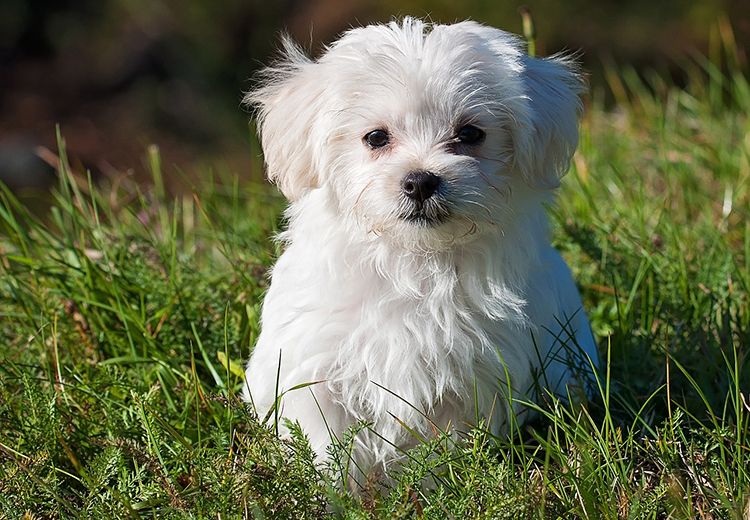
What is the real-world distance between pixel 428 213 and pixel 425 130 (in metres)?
0.30

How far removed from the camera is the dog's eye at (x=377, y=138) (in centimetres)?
320

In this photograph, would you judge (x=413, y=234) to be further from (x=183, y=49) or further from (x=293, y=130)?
(x=183, y=49)

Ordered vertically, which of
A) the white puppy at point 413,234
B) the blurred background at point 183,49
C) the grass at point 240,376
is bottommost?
the blurred background at point 183,49

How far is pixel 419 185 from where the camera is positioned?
3021 mm

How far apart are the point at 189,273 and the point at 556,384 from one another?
1.73m

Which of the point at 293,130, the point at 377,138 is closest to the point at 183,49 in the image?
the point at 293,130

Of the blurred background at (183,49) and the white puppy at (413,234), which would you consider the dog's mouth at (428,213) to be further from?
the blurred background at (183,49)

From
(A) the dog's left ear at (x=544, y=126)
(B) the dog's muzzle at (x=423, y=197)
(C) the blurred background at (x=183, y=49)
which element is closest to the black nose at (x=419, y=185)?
(B) the dog's muzzle at (x=423, y=197)

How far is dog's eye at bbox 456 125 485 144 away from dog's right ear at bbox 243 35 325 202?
479 mm

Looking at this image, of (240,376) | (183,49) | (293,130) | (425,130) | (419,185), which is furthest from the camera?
(183,49)

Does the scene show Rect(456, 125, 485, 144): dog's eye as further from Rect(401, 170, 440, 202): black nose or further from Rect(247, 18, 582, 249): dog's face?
Rect(401, 170, 440, 202): black nose

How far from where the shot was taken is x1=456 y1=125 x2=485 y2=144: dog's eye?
3.18 metres

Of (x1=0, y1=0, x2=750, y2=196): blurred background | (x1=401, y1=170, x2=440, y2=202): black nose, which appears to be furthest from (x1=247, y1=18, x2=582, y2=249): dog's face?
(x1=0, y1=0, x2=750, y2=196): blurred background

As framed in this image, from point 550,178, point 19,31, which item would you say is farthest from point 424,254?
point 19,31
